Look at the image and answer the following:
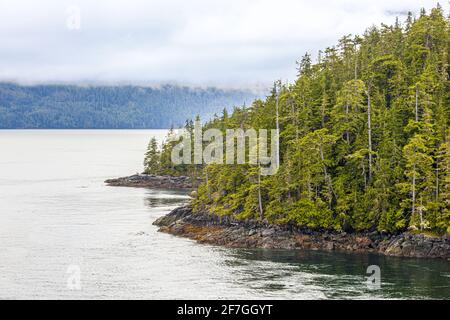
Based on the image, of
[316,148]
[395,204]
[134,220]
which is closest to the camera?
[395,204]

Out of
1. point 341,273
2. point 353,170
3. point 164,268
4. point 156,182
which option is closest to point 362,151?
point 353,170

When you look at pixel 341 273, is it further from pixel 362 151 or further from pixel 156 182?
pixel 156 182

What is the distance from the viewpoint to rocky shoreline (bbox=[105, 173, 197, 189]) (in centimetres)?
16862

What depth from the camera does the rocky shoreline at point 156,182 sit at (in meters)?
169

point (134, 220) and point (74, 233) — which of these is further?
point (134, 220)

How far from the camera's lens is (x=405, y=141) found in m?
85.3

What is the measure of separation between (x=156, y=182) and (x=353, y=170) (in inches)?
3699

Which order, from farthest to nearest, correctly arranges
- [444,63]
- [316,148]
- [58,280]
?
[444,63] < [316,148] < [58,280]

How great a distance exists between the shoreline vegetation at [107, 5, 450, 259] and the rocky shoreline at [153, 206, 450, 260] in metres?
0.14

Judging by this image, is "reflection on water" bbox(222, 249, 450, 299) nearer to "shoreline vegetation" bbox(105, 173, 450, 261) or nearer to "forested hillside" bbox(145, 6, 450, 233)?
"shoreline vegetation" bbox(105, 173, 450, 261)

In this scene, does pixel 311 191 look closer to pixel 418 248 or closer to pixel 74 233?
pixel 418 248

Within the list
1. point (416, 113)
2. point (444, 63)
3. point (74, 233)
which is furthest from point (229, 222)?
point (444, 63)

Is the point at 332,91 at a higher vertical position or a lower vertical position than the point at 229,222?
higher

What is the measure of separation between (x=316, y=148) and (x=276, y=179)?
746 cm
